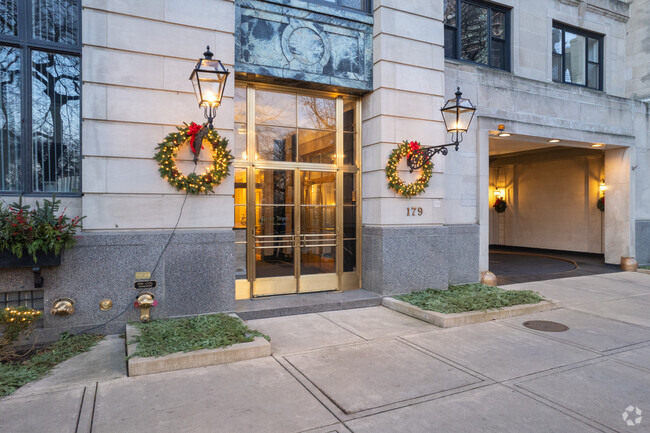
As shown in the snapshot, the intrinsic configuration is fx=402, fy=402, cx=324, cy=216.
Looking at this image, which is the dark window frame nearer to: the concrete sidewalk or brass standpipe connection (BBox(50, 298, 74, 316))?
the concrete sidewalk

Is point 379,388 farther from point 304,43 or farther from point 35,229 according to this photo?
point 304,43

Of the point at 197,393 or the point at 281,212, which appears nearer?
the point at 197,393

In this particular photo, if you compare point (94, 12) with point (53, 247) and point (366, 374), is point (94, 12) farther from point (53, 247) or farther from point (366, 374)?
point (366, 374)

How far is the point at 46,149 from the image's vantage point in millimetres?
6262

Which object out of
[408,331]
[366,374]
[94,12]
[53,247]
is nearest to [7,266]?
[53,247]

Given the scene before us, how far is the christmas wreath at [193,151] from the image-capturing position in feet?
20.9

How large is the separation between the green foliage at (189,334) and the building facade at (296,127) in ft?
1.67

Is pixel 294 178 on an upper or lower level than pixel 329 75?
lower

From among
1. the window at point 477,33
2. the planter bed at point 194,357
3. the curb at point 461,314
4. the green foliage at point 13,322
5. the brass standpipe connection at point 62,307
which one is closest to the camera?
the planter bed at point 194,357

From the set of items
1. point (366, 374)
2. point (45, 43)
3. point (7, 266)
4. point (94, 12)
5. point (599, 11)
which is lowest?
point (366, 374)

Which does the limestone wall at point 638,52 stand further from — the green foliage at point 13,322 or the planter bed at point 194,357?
the green foliage at point 13,322

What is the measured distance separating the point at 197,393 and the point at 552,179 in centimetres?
1835

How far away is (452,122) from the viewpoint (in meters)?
8.02

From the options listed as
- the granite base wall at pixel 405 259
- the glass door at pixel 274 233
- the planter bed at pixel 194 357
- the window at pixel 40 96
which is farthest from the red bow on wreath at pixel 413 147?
the window at pixel 40 96
